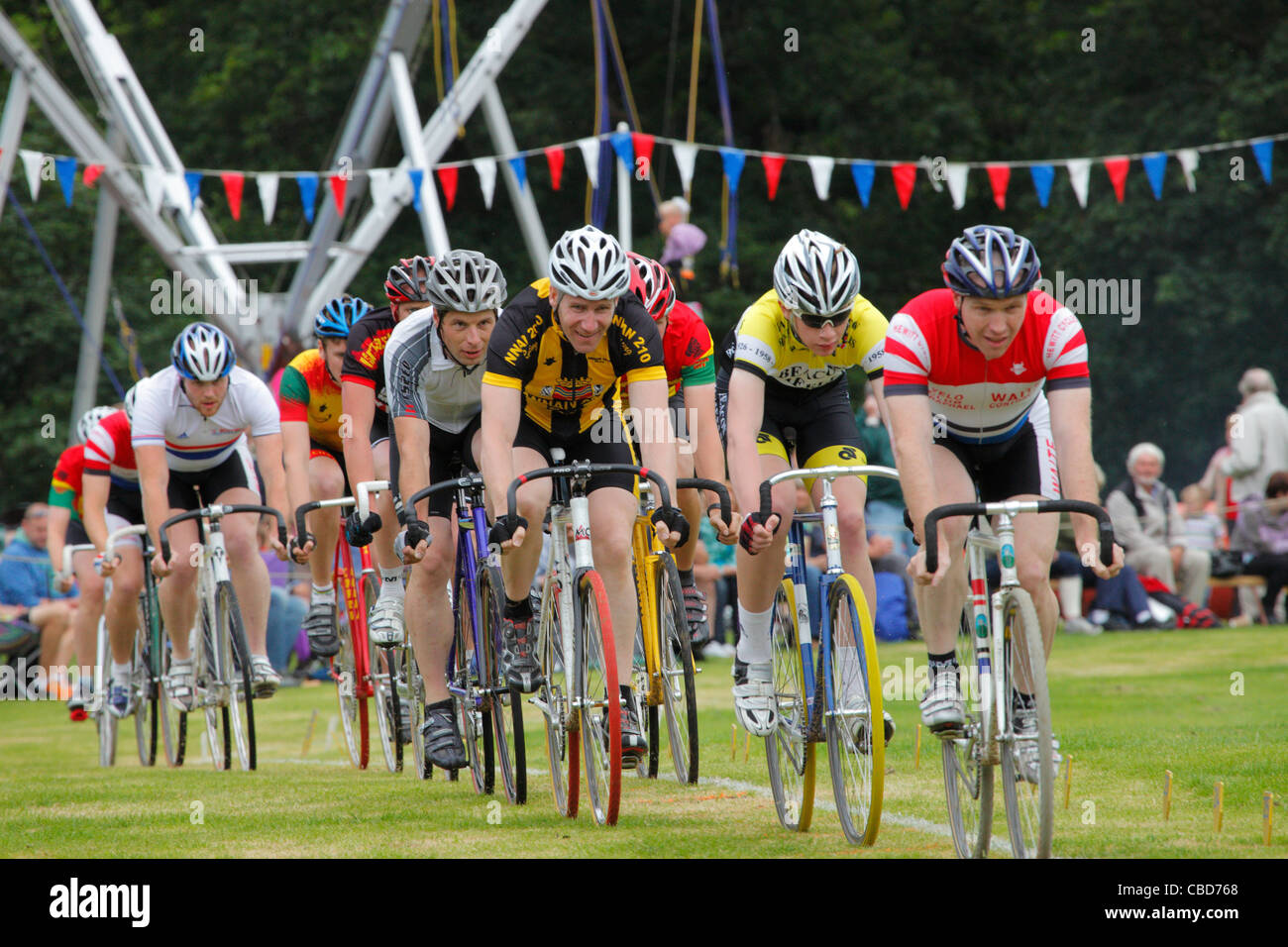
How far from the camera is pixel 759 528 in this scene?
6379 millimetres

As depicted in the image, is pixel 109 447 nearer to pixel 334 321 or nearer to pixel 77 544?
pixel 77 544

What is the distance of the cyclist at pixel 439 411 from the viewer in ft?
24.6

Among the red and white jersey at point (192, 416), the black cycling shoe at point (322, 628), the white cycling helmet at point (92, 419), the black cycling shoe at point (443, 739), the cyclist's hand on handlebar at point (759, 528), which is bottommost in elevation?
the black cycling shoe at point (443, 739)

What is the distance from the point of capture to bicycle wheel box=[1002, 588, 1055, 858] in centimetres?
505

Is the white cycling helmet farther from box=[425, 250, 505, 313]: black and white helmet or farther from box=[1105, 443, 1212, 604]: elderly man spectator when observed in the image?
box=[1105, 443, 1212, 604]: elderly man spectator

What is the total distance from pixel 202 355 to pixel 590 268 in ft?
12.6

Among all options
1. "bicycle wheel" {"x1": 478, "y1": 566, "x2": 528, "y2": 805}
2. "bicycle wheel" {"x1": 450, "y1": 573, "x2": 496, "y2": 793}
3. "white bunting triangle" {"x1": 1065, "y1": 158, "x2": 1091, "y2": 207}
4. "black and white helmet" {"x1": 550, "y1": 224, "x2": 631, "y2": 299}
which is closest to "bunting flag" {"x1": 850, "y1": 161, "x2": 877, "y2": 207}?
"white bunting triangle" {"x1": 1065, "y1": 158, "x2": 1091, "y2": 207}

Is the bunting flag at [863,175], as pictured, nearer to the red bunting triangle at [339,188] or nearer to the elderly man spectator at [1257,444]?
the elderly man spectator at [1257,444]

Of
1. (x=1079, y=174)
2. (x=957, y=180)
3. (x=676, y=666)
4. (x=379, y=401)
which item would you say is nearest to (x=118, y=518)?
(x=379, y=401)

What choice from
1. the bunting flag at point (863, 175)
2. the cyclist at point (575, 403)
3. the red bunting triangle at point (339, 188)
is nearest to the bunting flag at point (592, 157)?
the red bunting triangle at point (339, 188)

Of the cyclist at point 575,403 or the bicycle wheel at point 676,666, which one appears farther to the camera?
the bicycle wheel at point 676,666

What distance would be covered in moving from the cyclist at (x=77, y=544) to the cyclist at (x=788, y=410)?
19.0 feet

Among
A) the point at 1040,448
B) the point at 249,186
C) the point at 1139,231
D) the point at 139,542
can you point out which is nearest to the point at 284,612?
the point at 139,542

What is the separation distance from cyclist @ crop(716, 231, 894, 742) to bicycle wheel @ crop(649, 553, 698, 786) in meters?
0.55
